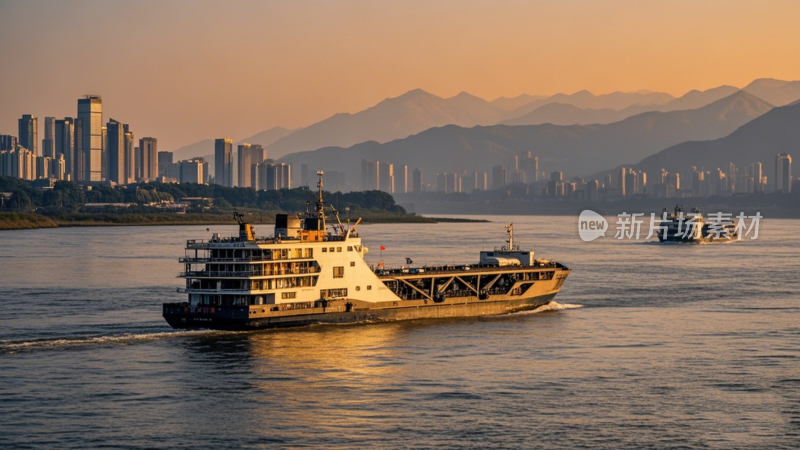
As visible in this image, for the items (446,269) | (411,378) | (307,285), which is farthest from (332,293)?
(411,378)

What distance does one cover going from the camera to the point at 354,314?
57688mm

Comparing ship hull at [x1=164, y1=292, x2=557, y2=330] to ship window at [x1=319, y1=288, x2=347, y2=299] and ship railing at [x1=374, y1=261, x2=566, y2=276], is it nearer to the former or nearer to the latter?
Answer: ship window at [x1=319, y1=288, x2=347, y2=299]

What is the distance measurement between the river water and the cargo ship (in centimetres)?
104

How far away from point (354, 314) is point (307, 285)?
11.4 feet

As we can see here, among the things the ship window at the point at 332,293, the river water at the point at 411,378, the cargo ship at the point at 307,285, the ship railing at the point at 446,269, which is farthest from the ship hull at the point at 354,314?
the ship railing at the point at 446,269

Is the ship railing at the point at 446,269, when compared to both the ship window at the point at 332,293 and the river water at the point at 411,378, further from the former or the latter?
the ship window at the point at 332,293

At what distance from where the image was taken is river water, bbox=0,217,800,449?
35.2 meters

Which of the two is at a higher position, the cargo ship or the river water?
the cargo ship

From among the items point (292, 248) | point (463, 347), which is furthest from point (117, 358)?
point (463, 347)

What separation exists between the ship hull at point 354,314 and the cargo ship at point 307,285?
0.05m

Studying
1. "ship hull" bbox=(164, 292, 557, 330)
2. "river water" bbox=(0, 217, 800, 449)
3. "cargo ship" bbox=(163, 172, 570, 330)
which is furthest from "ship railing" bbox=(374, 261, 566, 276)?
"river water" bbox=(0, 217, 800, 449)

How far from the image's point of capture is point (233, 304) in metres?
53.6

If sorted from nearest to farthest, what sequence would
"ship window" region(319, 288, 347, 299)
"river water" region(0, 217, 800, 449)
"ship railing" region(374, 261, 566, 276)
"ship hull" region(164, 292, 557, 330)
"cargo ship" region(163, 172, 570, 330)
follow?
"river water" region(0, 217, 800, 449) → "ship hull" region(164, 292, 557, 330) → "cargo ship" region(163, 172, 570, 330) → "ship window" region(319, 288, 347, 299) → "ship railing" region(374, 261, 566, 276)

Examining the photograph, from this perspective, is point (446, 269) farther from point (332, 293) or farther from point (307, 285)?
point (307, 285)
